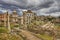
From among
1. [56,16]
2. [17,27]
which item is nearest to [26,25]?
[17,27]

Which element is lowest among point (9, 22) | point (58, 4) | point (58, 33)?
point (58, 33)

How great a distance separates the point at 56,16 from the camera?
647 cm

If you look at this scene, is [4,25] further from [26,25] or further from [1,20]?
[26,25]

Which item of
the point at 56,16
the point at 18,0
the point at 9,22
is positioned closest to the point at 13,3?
the point at 18,0

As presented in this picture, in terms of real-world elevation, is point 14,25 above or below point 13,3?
below

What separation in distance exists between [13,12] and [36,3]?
955mm

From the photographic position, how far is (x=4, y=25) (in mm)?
5918

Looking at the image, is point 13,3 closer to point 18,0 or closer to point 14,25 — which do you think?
point 18,0

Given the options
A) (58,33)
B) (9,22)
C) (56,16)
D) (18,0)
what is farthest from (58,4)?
(9,22)

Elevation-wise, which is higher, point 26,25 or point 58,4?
point 58,4

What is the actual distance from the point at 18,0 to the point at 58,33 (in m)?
1.94

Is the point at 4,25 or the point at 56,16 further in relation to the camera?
the point at 56,16

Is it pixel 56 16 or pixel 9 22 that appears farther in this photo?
pixel 56 16

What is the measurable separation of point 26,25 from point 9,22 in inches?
24.8
